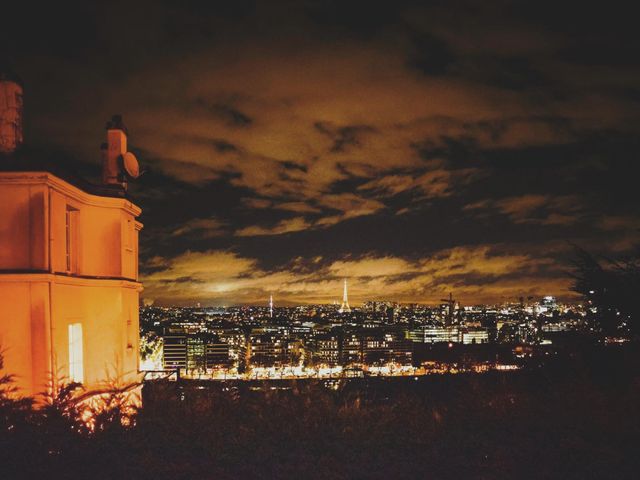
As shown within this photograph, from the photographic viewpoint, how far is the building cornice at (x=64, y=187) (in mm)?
9883

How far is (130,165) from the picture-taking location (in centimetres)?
1380

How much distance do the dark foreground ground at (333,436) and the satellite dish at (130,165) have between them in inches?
289

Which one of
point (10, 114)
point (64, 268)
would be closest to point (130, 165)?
point (10, 114)

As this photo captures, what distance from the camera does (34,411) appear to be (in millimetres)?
6258

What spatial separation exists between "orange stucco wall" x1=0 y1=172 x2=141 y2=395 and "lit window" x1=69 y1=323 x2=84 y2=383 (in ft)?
0.41

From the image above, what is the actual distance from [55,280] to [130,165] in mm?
4564

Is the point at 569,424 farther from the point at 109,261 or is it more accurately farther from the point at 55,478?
the point at 109,261

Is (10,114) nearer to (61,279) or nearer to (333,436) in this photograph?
(61,279)

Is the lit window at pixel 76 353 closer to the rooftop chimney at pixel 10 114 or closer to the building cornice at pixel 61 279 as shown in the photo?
the building cornice at pixel 61 279

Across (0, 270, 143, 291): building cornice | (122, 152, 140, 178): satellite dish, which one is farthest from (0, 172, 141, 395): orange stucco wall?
(122, 152, 140, 178): satellite dish

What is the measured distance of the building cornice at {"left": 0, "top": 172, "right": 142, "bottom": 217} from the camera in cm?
988

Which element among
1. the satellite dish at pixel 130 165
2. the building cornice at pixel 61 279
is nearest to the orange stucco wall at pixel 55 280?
the building cornice at pixel 61 279

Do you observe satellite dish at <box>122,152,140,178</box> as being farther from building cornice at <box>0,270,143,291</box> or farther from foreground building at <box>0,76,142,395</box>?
building cornice at <box>0,270,143,291</box>

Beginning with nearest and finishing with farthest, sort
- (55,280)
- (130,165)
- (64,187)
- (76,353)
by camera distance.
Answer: (55,280) → (64,187) → (76,353) → (130,165)
